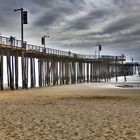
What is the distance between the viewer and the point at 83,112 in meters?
15.9

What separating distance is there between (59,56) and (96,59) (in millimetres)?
22491

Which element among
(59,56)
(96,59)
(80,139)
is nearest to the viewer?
(80,139)

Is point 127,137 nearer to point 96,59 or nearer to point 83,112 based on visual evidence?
point 83,112

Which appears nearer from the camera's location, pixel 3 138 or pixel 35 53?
pixel 3 138

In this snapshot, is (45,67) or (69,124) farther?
(45,67)

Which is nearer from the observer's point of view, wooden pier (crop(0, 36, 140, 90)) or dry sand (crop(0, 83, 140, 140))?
dry sand (crop(0, 83, 140, 140))

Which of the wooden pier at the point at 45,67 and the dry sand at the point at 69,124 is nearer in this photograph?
the dry sand at the point at 69,124

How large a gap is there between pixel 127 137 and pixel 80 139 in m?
1.35

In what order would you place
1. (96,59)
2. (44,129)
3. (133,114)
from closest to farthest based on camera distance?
1. (44,129)
2. (133,114)
3. (96,59)

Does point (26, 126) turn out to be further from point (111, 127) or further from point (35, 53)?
point (35, 53)

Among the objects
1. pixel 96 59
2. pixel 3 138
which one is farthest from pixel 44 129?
pixel 96 59

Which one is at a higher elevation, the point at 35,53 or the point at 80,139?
the point at 35,53

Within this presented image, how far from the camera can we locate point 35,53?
45562 mm

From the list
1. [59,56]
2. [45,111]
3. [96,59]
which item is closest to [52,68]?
A: [59,56]
